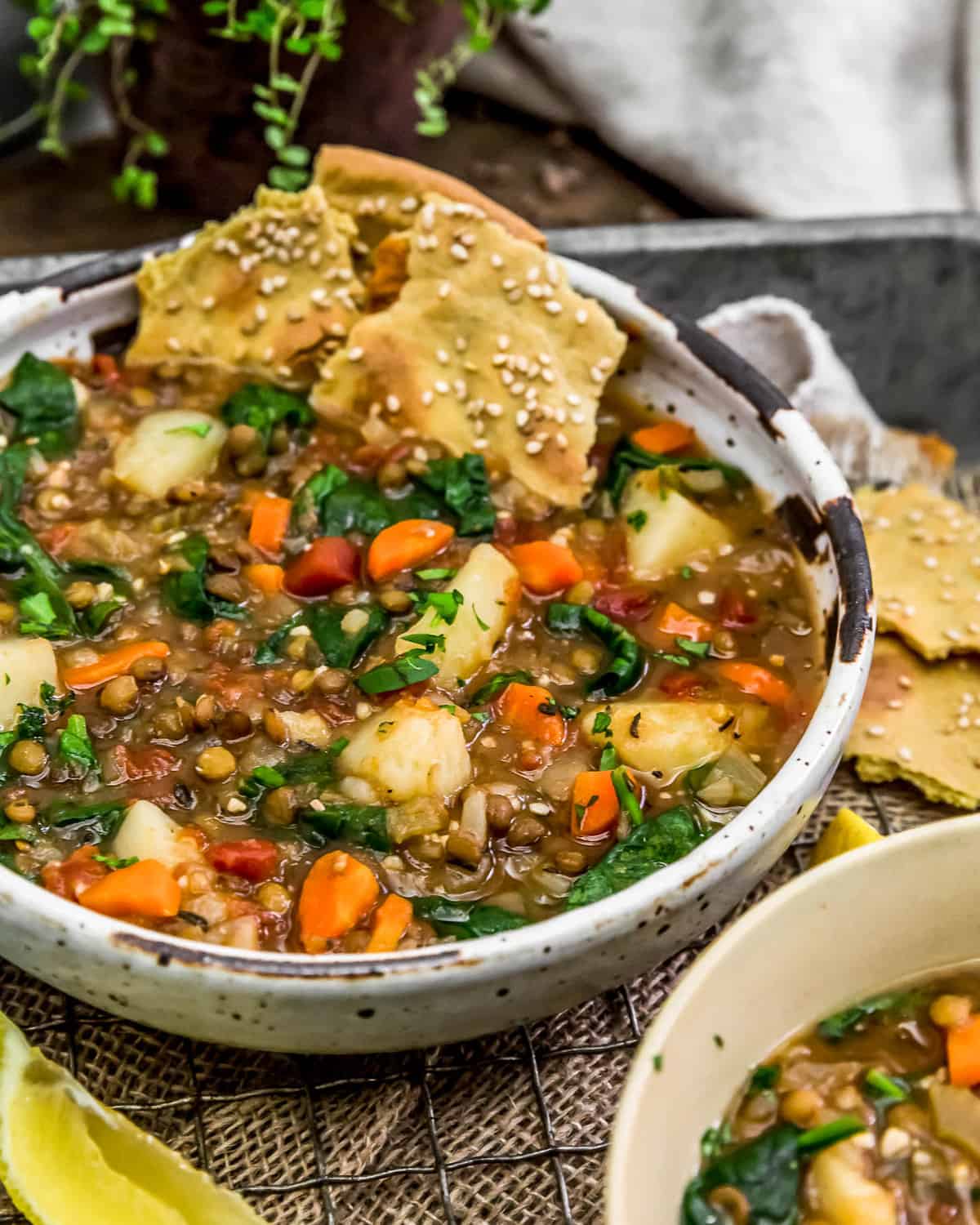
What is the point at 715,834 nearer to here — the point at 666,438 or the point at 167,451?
the point at 666,438

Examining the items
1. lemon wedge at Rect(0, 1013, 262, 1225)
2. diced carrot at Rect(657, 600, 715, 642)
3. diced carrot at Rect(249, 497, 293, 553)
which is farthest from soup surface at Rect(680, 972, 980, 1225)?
diced carrot at Rect(249, 497, 293, 553)

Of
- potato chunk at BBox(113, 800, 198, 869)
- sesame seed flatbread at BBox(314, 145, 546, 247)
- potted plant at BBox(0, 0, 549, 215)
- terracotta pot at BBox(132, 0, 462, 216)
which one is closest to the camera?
potato chunk at BBox(113, 800, 198, 869)

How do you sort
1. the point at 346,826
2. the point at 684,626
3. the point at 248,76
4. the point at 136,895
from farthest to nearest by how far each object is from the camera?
the point at 248,76 < the point at 684,626 < the point at 346,826 < the point at 136,895

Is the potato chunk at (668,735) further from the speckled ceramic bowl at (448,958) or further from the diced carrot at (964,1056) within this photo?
the diced carrot at (964,1056)

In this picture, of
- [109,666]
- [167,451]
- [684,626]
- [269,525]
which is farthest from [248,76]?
[684,626]

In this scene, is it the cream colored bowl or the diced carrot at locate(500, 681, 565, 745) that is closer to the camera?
the cream colored bowl

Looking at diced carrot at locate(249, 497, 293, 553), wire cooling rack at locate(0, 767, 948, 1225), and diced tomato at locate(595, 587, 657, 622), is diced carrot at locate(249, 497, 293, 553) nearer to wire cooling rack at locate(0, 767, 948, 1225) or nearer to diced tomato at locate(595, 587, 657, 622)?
diced tomato at locate(595, 587, 657, 622)
